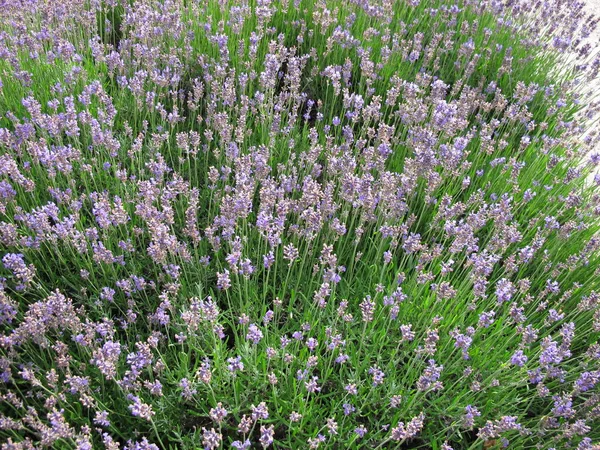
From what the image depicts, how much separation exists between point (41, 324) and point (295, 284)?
123 centimetres

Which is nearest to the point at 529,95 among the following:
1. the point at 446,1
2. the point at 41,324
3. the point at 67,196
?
the point at 446,1

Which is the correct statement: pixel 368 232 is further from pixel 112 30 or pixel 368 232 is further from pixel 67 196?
pixel 112 30

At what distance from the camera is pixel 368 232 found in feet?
9.36

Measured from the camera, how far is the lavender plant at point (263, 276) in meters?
2.00

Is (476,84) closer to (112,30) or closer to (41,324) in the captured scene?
(112,30)

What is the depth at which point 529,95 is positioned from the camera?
12.4 feet

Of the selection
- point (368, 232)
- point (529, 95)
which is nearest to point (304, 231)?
point (368, 232)

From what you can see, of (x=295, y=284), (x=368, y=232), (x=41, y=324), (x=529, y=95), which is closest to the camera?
(x=41, y=324)

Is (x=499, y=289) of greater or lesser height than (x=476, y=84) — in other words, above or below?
above

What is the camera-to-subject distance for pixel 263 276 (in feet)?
8.70

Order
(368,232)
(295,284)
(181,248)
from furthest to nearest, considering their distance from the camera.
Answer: (368,232), (295,284), (181,248)

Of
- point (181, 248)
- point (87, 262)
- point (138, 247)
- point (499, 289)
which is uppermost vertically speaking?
point (499, 289)

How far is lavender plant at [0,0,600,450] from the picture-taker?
6.55ft

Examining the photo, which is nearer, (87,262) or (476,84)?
(87,262)
